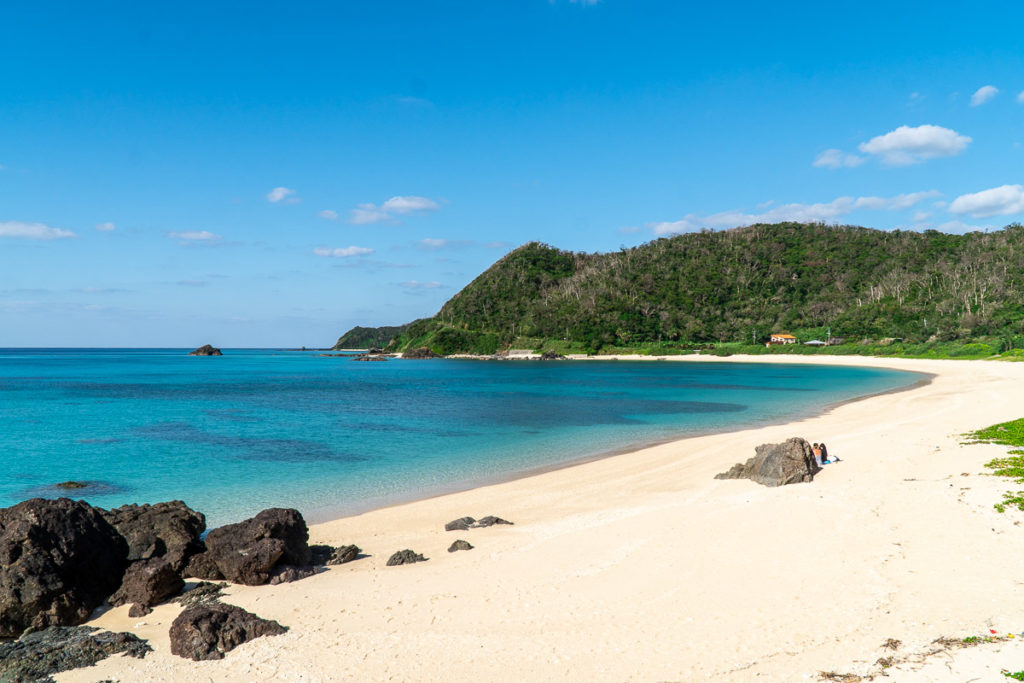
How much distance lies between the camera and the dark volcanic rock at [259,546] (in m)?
9.96

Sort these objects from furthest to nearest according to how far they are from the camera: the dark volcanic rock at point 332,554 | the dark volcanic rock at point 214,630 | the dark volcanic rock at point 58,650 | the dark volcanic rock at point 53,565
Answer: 1. the dark volcanic rock at point 332,554
2. the dark volcanic rock at point 53,565
3. the dark volcanic rock at point 214,630
4. the dark volcanic rock at point 58,650

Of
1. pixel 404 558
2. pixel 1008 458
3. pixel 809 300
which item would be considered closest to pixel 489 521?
pixel 404 558

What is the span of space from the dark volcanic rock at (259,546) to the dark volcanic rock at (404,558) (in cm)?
158

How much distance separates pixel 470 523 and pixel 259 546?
15.9ft

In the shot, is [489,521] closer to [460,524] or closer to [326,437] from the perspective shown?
[460,524]

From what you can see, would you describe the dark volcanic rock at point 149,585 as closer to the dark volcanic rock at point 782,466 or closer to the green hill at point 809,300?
the dark volcanic rock at point 782,466

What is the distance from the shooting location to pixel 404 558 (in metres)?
11.0

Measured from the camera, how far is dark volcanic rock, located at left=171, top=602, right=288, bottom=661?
24.3 feet

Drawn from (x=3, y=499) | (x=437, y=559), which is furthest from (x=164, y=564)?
(x=3, y=499)

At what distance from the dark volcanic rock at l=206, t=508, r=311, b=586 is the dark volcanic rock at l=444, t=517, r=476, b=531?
11.0ft

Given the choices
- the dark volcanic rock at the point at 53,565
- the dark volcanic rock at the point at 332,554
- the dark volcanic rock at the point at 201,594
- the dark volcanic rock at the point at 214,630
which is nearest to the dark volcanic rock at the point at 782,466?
the dark volcanic rock at the point at 332,554

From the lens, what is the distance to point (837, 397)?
44.9 metres

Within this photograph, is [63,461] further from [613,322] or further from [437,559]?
[613,322]

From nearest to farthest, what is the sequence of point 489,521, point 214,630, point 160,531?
point 214,630, point 160,531, point 489,521
